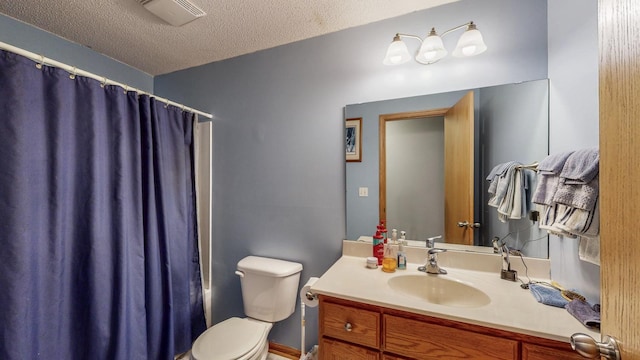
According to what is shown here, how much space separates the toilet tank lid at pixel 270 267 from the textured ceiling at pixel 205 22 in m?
1.55

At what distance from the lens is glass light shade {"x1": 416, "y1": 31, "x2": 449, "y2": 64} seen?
1310 millimetres

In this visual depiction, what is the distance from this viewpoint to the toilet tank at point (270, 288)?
1.63 m

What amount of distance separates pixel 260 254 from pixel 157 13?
1.64 meters

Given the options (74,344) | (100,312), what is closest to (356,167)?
(100,312)

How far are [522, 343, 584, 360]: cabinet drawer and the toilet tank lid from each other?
3.91 feet

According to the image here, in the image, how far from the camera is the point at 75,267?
1299 mm

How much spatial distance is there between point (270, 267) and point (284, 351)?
0.67 m

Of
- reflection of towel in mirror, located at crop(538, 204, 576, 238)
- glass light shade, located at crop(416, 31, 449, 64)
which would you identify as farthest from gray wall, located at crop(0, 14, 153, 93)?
reflection of towel in mirror, located at crop(538, 204, 576, 238)

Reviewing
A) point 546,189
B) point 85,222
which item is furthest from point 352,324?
point 85,222

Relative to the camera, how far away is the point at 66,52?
1.72m

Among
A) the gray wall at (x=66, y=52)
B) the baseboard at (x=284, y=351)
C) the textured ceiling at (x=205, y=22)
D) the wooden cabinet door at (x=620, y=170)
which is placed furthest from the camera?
the baseboard at (x=284, y=351)

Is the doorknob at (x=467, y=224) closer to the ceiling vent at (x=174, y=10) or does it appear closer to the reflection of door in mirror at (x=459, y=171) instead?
the reflection of door in mirror at (x=459, y=171)

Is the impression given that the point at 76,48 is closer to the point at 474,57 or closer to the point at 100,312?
the point at 100,312

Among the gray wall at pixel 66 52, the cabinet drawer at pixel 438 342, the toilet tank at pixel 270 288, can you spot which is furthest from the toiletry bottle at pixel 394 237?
the gray wall at pixel 66 52
